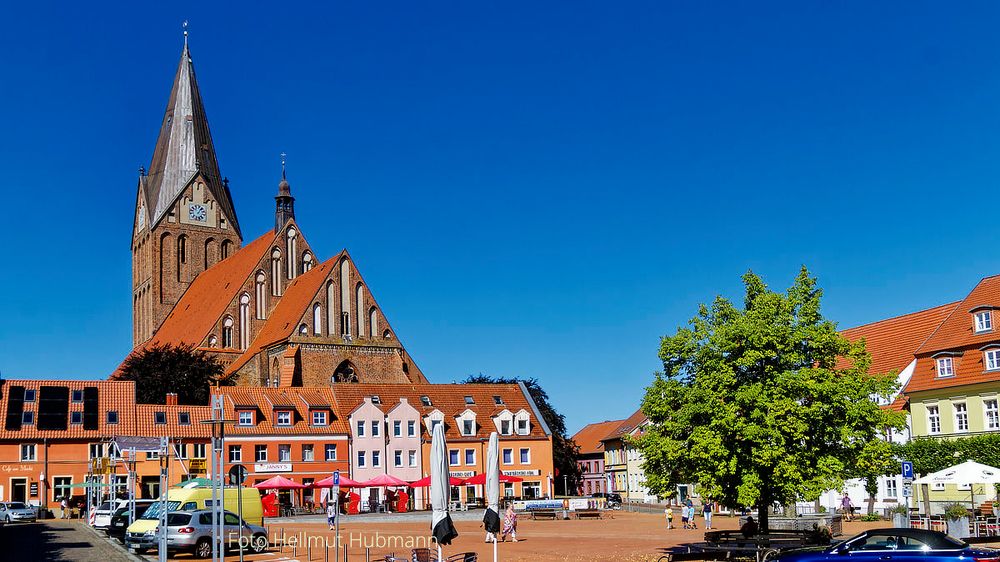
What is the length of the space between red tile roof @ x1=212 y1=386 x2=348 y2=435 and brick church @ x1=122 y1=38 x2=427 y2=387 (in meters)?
12.0

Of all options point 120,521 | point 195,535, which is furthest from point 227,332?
point 195,535

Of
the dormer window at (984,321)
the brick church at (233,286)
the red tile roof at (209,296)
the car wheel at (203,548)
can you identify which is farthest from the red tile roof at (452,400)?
the car wheel at (203,548)

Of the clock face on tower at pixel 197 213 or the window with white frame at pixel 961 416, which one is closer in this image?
the window with white frame at pixel 961 416

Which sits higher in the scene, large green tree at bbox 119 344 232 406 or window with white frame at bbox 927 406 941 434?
large green tree at bbox 119 344 232 406

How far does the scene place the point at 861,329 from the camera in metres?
57.5

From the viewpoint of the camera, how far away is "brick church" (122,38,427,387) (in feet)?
263

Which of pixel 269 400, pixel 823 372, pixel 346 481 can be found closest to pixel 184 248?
pixel 269 400

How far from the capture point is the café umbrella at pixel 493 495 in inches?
980

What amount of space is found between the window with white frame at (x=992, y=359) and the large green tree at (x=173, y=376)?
5053cm

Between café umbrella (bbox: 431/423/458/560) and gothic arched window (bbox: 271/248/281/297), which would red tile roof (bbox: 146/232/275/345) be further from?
café umbrella (bbox: 431/423/458/560)

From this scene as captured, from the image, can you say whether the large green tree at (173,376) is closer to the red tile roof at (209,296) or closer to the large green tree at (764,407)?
the red tile roof at (209,296)

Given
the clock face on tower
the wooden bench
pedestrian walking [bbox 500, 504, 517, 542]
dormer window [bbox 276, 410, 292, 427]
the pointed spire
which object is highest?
the pointed spire

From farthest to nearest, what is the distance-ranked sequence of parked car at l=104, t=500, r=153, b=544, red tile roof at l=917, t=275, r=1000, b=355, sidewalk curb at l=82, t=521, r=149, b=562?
red tile roof at l=917, t=275, r=1000, b=355 → parked car at l=104, t=500, r=153, b=544 → sidewalk curb at l=82, t=521, r=149, b=562

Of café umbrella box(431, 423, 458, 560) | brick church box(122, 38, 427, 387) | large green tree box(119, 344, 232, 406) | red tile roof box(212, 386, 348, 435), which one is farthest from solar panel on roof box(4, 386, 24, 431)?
café umbrella box(431, 423, 458, 560)
